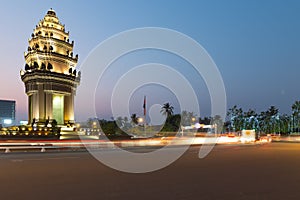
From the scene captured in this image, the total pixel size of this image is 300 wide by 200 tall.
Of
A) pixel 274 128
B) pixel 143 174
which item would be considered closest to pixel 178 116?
pixel 274 128

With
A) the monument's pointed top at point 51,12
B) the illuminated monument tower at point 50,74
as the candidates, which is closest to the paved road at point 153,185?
the illuminated monument tower at point 50,74

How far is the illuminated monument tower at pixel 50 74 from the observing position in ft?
191

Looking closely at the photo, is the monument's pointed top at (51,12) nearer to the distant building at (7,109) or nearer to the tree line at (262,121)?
the tree line at (262,121)

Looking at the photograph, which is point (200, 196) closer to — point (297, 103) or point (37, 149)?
point (37, 149)

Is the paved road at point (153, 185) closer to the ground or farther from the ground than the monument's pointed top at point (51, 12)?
closer to the ground

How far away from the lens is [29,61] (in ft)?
202

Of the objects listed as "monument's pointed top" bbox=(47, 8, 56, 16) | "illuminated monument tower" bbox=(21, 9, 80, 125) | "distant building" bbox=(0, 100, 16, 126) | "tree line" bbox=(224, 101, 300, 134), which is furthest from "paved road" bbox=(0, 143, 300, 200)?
"distant building" bbox=(0, 100, 16, 126)

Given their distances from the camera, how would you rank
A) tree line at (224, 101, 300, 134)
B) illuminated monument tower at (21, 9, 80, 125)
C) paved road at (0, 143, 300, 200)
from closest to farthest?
paved road at (0, 143, 300, 200) → illuminated monument tower at (21, 9, 80, 125) → tree line at (224, 101, 300, 134)

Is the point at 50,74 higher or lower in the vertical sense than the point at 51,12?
lower

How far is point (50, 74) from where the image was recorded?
193 ft

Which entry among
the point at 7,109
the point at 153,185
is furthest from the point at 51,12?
the point at 7,109

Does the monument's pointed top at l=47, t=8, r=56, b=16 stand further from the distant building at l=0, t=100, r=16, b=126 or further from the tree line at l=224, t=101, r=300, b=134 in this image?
the distant building at l=0, t=100, r=16, b=126

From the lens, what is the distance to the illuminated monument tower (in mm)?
58312

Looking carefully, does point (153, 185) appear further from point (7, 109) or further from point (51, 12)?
point (7, 109)
